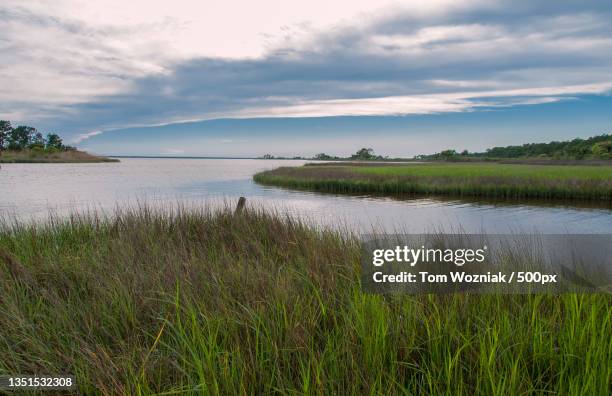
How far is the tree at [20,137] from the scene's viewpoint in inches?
5514

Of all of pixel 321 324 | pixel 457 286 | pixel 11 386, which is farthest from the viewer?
pixel 457 286

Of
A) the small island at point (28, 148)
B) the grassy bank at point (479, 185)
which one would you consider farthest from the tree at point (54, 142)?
the grassy bank at point (479, 185)

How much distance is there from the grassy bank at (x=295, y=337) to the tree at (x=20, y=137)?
170 metres

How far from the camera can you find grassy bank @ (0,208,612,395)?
9.29 ft

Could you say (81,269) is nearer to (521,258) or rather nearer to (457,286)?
(457,286)

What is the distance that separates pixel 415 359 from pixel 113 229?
7.86 metres

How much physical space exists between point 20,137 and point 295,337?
179 m

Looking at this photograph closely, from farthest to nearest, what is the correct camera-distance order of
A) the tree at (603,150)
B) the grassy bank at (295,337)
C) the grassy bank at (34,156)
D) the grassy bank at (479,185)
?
the grassy bank at (34,156) < the tree at (603,150) < the grassy bank at (479,185) < the grassy bank at (295,337)

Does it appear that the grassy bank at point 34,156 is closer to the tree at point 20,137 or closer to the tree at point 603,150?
the tree at point 20,137

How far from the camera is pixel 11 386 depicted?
2945 millimetres

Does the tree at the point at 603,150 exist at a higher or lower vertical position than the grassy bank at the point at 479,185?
higher

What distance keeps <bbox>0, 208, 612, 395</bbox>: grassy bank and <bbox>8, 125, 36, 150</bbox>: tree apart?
17003cm

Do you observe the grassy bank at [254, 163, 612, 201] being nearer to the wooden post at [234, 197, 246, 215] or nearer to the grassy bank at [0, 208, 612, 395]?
the wooden post at [234, 197, 246, 215]

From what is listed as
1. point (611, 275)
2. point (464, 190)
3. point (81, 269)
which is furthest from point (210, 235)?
point (464, 190)
